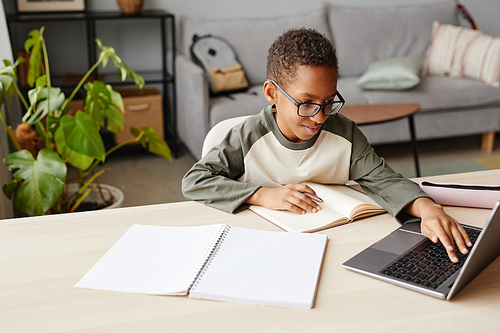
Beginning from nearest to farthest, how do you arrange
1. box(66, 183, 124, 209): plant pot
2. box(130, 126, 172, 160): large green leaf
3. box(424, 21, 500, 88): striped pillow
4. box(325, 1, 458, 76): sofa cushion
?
box(130, 126, 172, 160): large green leaf
box(66, 183, 124, 209): plant pot
box(424, 21, 500, 88): striped pillow
box(325, 1, 458, 76): sofa cushion

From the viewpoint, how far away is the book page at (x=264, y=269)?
0.70 metres

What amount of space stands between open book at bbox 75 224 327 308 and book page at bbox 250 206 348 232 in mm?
39

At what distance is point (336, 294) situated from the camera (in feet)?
2.34

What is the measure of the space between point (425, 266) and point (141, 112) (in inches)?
99.8

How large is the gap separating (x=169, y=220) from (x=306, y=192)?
0.29 metres

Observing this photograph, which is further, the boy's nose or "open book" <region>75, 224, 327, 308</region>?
the boy's nose

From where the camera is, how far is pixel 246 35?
331 cm

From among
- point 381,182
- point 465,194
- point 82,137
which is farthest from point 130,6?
point 465,194

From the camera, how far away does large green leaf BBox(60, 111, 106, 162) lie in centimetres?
170

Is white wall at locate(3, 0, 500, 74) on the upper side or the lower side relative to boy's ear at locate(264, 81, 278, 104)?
lower

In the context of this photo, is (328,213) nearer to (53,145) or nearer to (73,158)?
(73,158)

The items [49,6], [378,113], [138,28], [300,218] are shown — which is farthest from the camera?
[138,28]

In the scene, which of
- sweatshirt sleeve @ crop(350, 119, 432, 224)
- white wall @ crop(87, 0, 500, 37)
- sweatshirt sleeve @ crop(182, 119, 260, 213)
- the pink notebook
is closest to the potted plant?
sweatshirt sleeve @ crop(182, 119, 260, 213)

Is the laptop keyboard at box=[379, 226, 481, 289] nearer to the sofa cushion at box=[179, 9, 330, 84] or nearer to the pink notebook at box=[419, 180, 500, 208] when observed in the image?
the pink notebook at box=[419, 180, 500, 208]
